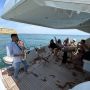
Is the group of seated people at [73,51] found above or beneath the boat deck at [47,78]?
above

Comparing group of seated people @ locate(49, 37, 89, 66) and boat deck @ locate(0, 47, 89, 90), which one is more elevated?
group of seated people @ locate(49, 37, 89, 66)

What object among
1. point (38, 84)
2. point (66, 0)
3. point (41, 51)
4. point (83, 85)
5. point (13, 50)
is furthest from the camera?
point (41, 51)

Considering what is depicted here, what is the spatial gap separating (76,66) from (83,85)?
19.5ft

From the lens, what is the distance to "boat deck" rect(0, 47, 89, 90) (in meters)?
8.79

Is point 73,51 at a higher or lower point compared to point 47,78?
higher

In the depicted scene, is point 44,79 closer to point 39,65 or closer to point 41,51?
point 39,65

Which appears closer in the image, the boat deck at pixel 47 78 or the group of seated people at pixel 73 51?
the boat deck at pixel 47 78

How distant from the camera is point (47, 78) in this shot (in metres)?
9.65

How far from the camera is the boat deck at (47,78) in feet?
28.8

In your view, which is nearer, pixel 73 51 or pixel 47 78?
pixel 47 78

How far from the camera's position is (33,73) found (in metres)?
10.2

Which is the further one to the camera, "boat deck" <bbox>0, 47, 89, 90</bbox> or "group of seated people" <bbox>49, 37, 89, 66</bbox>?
"group of seated people" <bbox>49, 37, 89, 66</bbox>

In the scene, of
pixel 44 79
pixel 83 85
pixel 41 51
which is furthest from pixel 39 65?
pixel 83 85


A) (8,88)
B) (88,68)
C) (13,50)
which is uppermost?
(13,50)
